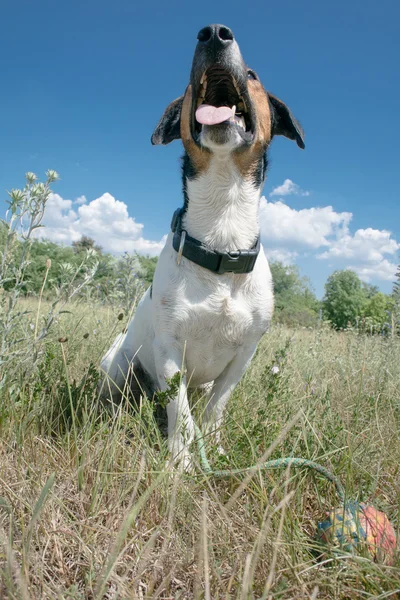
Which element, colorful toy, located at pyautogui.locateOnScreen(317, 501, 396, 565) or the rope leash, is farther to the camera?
the rope leash

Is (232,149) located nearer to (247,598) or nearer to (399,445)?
(399,445)

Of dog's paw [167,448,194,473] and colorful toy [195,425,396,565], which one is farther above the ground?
colorful toy [195,425,396,565]

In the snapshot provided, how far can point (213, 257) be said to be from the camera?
2.48 meters

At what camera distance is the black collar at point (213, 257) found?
247 cm

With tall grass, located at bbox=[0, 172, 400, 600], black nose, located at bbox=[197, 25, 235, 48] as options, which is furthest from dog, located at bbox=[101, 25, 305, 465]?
tall grass, located at bbox=[0, 172, 400, 600]

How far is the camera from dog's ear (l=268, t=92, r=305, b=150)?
2992 millimetres

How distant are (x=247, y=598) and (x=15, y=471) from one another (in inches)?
45.9

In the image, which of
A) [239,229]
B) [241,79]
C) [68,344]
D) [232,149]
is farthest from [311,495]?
[68,344]

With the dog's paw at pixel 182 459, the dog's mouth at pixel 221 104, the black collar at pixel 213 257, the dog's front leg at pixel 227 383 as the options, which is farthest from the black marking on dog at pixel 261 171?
the dog's paw at pixel 182 459

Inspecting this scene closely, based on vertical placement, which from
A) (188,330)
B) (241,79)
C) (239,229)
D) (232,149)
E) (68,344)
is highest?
(241,79)

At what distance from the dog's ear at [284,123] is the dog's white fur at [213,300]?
624mm

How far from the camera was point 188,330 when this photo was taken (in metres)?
2.51

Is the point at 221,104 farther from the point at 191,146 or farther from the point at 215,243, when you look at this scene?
the point at 215,243

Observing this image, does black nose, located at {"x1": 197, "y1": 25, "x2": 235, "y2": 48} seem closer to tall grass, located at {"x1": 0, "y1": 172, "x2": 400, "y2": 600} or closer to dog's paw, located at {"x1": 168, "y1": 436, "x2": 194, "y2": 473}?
tall grass, located at {"x1": 0, "y1": 172, "x2": 400, "y2": 600}
